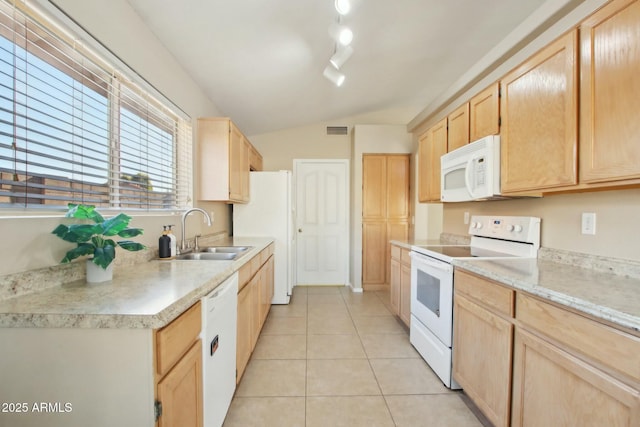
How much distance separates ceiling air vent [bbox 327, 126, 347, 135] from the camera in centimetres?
421

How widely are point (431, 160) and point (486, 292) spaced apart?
1.65 m

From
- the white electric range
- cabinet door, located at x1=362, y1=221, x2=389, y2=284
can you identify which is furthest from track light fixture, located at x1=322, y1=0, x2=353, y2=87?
cabinet door, located at x1=362, y1=221, x2=389, y2=284

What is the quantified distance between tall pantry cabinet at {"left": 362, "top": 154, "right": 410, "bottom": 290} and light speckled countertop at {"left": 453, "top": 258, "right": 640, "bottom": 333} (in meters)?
2.34

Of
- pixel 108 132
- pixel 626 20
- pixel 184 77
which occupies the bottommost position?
pixel 108 132

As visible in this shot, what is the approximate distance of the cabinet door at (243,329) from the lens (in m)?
1.68

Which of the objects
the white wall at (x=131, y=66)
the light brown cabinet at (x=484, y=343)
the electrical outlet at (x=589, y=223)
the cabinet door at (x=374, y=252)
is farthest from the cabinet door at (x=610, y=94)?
the cabinet door at (x=374, y=252)

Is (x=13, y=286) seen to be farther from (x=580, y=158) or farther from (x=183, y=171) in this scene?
(x=580, y=158)

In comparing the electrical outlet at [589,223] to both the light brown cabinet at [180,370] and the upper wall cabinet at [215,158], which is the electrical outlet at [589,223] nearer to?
the light brown cabinet at [180,370]

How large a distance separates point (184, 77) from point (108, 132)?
1010 mm

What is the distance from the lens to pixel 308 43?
6.79 ft

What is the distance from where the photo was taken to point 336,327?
104 inches

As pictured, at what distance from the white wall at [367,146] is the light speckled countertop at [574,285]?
7.64 feet

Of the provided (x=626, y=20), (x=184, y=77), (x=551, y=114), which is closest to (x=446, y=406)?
(x=551, y=114)

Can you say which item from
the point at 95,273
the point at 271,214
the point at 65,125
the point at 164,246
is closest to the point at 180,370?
the point at 95,273
